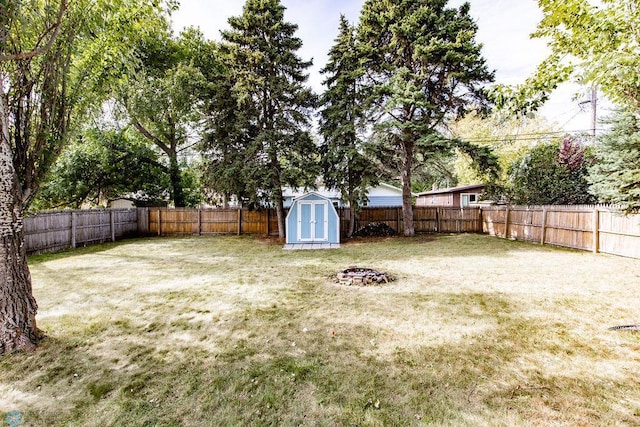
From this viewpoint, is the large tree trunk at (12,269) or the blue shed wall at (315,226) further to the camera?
the blue shed wall at (315,226)

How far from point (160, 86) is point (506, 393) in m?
16.4

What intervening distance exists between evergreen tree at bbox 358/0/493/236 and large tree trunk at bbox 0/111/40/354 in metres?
10.7

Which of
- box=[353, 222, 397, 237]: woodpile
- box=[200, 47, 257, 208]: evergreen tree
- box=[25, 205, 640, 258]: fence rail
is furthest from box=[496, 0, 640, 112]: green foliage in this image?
box=[353, 222, 397, 237]: woodpile

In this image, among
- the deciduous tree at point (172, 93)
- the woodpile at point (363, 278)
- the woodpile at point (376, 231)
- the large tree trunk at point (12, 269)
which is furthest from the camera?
the woodpile at point (376, 231)

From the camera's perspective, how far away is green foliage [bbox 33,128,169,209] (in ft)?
45.8

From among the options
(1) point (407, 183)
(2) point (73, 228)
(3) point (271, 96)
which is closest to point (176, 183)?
(2) point (73, 228)

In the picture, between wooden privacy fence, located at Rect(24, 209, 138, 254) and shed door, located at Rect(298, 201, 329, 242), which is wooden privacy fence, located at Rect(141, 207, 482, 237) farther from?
shed door, located at Rect(298, 201, 329, 242)

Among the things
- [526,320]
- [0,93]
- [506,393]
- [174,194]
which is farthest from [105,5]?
[174,194]

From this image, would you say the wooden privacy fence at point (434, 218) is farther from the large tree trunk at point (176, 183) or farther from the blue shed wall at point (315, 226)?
the large tree trunk at point (176, 183)

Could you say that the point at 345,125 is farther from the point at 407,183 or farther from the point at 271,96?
the point at 407,183

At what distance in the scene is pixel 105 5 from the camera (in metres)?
3.70

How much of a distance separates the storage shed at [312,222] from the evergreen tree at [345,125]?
3.74 feet

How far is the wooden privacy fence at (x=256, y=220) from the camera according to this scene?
14711 millimetres

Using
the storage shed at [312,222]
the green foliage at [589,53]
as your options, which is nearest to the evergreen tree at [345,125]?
the storage shed at [312,222]
